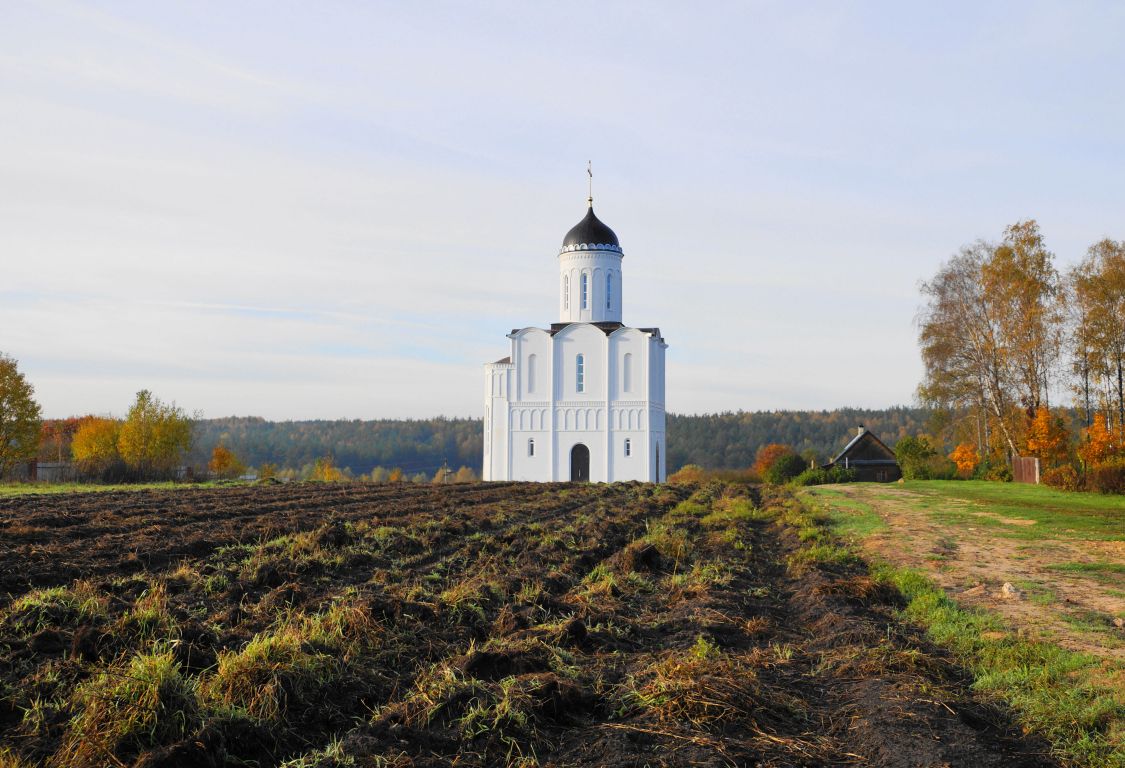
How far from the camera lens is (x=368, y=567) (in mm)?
13172

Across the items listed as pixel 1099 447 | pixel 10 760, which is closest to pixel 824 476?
pixel 1099 447

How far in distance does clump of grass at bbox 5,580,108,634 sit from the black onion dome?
2008 inches

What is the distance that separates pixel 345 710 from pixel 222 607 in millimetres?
3675

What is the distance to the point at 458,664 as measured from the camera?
7.56 m

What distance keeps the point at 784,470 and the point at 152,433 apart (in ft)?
111

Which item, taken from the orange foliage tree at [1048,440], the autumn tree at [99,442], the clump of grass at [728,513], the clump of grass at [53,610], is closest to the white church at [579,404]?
the autumn tree at [99,442]

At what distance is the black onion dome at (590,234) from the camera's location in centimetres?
5850

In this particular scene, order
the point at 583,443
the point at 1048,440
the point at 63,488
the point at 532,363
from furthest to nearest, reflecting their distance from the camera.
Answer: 1. the point at 532,363
2. the point at 583,443
3. the point at 1048,440
4. the point at 63,488

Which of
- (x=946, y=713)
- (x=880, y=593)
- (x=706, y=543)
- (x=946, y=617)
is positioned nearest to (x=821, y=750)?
(x=946, y=713)

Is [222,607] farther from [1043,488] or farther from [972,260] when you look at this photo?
[972,260]

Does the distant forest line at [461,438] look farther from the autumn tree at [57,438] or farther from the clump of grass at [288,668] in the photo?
the clump of grass at [288,668]

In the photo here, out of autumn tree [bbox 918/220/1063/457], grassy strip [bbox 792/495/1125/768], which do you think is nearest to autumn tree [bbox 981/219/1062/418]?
autumn tree [bbox 918/220/1063/457]

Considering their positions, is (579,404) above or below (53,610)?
above

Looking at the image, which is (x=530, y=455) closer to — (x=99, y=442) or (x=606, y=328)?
(x=606, y=328)
